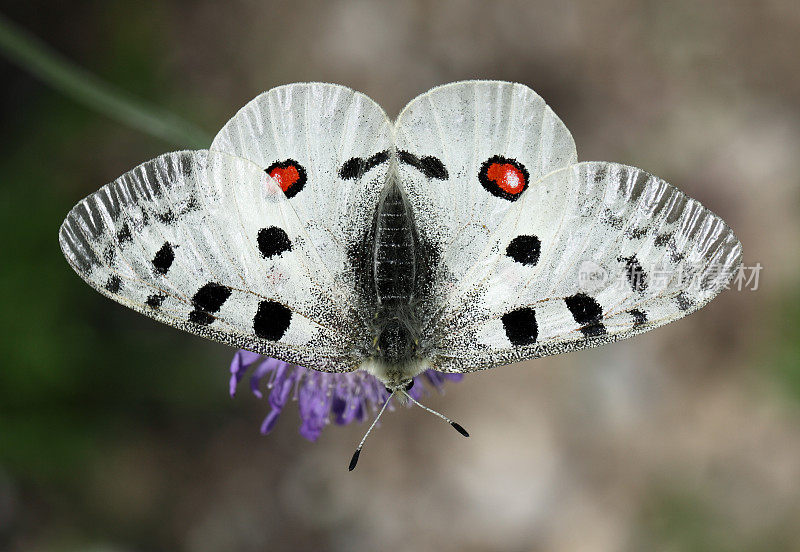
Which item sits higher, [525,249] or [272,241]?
[525,249]

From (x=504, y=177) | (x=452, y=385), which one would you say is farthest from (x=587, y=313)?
(x=452, y=385)

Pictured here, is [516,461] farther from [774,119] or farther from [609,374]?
[774,119]

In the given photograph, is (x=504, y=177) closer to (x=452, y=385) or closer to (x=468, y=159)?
(x=468, y=159)

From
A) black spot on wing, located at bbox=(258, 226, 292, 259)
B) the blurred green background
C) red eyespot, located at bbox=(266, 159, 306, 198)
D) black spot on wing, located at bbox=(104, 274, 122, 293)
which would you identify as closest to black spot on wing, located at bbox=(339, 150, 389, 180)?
red eyespot, located at bbox=(266, 159, 306, 198)

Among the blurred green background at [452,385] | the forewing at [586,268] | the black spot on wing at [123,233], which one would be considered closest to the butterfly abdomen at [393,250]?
the forewing at [586,268]

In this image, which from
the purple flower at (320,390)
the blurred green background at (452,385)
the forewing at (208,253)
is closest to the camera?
the forewing at (208,253)

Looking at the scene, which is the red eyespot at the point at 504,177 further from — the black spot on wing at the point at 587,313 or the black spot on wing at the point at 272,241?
the black spot on wing at the point at 272,241
